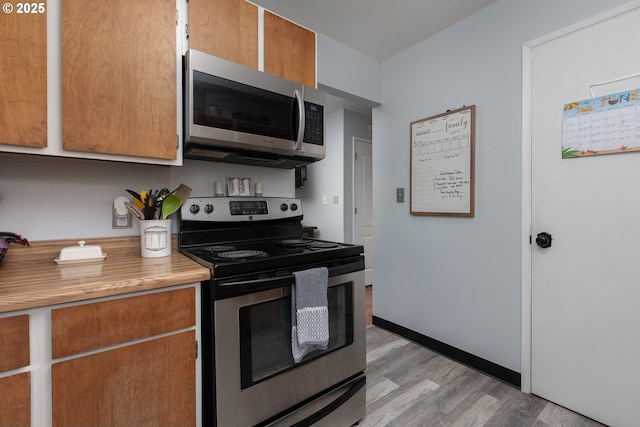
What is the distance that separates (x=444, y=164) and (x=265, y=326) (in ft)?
5.55

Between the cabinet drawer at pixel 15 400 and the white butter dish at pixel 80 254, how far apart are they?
527 mm

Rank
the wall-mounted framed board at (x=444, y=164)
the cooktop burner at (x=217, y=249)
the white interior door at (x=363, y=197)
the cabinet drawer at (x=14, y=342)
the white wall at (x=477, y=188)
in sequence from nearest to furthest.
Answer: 1. the cabinet drawer at (x=14, y=342)
2. the cooktop burner at (x=217, y=249)
3. the white wall at (x=477, y=188)
4. the wall-mounted framed board at (x=444, y=164)
5. the white interior door at (x=363, y=197)

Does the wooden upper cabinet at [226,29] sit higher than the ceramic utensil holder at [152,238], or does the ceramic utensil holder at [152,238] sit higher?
the wooden upper cabinet at [226,29]

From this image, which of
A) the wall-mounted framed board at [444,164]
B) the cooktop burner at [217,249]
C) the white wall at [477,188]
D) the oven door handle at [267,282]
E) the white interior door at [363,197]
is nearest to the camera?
the oven door handle at [267,282]

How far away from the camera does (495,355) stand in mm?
1937

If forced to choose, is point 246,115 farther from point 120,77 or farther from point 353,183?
point 353,183

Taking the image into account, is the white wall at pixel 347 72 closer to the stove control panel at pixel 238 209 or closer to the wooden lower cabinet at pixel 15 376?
the stove control panel at pixel 238 209

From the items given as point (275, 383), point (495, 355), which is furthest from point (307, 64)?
point (495, 355)

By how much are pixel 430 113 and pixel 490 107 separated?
435 mm

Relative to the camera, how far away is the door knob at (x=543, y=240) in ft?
5.52

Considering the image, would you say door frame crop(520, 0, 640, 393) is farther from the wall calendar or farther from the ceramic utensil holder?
the ceramic utensil holder

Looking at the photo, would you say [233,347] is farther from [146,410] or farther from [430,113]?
[430,113]

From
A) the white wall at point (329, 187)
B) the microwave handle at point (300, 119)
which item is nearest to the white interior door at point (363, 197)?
the white wall at point (329, 187)

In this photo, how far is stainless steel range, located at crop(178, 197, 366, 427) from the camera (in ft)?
3.61
